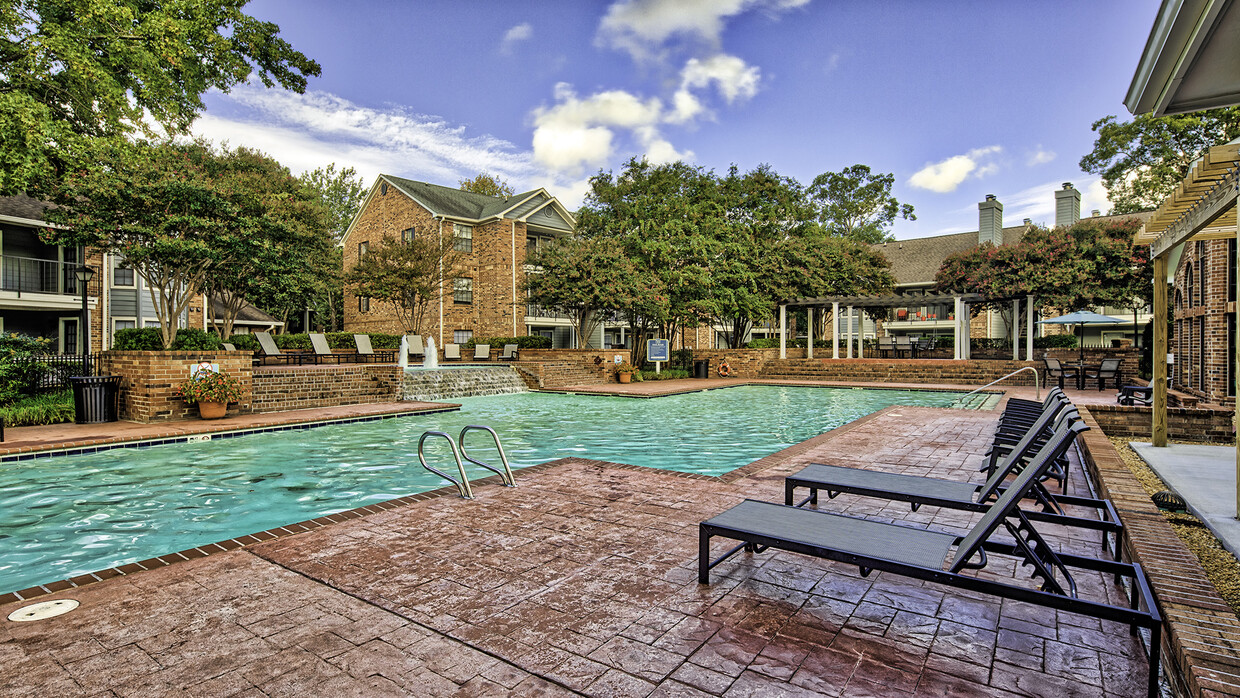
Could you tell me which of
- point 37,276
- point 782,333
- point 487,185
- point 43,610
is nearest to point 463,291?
point 37,276

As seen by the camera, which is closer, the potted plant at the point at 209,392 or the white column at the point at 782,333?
the potted plant at the point at 209,392

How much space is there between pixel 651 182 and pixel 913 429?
954 inches

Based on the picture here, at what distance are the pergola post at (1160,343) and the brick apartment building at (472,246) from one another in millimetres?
24057

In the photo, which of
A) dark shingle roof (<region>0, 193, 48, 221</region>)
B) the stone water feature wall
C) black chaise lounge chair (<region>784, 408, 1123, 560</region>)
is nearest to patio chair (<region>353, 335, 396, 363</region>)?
the stone water feature wall

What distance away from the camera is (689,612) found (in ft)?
9.54

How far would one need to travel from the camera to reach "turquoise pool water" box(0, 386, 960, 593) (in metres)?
4.70

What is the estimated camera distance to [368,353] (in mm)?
20500

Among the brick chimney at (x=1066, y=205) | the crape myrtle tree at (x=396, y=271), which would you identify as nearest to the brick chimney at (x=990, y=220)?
the brick chimney at (x=1066, y=205)

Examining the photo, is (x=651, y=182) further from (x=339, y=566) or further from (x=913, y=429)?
(x=339, y=566)

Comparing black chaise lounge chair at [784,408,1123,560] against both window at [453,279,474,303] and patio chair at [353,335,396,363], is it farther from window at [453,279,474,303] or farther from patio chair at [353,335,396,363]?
window at [453,279,474,303]

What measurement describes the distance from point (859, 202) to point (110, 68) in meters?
42.0

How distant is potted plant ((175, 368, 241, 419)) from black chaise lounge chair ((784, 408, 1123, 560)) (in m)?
10.5

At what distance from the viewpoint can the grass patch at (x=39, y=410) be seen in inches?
379

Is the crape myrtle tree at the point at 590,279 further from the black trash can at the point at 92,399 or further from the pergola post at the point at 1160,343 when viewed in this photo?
the pergola post at the point at 1160,343
